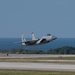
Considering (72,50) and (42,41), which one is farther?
(72,50)

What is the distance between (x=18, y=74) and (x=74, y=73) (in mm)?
4759

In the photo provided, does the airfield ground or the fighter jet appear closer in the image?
the airfield ground

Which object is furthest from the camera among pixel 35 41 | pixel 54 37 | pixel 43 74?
pixel 35 41

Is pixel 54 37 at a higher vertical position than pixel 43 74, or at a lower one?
higher

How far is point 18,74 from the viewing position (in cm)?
3912

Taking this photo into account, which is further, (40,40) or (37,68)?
(40,40)

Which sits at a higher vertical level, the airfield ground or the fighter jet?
the fighter jet

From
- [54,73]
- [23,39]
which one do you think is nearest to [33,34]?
[23,39]

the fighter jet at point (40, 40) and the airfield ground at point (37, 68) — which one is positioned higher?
the fighter jet at point (40, 40)

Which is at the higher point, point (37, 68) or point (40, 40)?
point (40, 40)

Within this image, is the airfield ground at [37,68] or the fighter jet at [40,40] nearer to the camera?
the airfield ground at [37,68]

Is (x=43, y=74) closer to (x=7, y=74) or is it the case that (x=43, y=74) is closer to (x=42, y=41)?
(x=7, y=74)

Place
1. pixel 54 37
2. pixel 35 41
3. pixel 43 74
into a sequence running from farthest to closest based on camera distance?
pixel 35 41 → pixel 54 37 → pixel 43 74

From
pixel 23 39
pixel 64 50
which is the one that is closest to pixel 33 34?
pixel 23 39
